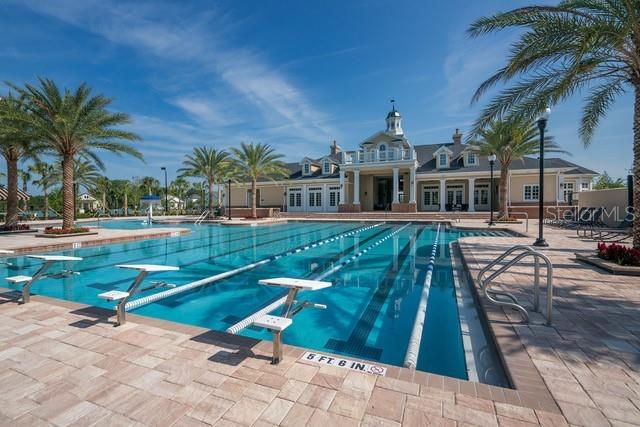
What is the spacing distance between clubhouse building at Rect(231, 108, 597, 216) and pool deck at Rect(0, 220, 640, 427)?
82.8 feet

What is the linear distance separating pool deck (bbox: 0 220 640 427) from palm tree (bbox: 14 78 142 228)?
1426 cm

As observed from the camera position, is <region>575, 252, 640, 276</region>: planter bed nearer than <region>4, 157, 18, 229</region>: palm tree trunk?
Yes

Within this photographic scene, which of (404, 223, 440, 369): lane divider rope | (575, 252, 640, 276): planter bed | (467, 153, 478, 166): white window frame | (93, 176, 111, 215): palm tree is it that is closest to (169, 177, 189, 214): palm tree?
(93, 176, 111, 215): palm tree

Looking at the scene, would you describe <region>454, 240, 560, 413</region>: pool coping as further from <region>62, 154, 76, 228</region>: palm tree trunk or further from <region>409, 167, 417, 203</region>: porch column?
<region>409, 167, 417, 203</region>: porch column

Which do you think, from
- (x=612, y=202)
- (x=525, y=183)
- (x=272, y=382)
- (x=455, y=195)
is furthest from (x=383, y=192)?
(x=272, y=382)

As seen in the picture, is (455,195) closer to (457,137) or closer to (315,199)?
(457,137)

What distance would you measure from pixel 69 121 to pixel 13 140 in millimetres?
3609

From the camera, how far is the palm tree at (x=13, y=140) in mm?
13805

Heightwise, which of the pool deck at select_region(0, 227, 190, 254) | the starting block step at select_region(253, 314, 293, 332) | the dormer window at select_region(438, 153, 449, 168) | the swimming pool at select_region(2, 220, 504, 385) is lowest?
the swimming pool at select_region(2, 220, 504, 385)

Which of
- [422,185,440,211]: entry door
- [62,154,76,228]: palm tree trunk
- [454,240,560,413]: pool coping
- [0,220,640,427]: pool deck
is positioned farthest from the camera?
[422,185,440,211]: entry door

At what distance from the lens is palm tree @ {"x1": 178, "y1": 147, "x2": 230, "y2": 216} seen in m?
31.3

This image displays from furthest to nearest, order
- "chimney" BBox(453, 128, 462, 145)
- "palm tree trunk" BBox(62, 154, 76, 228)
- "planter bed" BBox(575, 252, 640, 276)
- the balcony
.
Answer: "chimney" BBox(453, 128, 462, 145) < the balcony < "palm tree trunk" BBox(62, 154, 76, 228) < "planter bed" BBox(575, 252, 640, 276)

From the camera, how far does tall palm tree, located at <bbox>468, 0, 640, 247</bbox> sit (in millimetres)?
6582

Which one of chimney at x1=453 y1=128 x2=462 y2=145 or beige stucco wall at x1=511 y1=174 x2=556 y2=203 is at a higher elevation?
chimney at x1=453 y1=128 x2=462 y2=145
